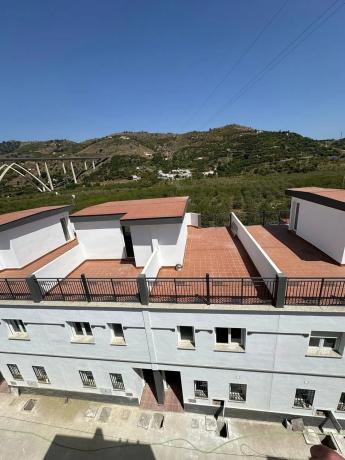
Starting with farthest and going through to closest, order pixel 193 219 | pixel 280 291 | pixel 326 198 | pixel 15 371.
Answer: pixel 193 219 < pixel 15 371 < pixel 326 198 < pixel 280 291

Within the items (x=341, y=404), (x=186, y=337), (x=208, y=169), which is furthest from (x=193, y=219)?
(x=208, y=169)

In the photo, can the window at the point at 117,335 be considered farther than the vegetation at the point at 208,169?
No

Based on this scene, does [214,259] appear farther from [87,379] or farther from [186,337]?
[87,379]

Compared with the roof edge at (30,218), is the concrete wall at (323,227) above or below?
below

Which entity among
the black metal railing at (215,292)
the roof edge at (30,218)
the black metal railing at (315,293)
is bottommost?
Result: the black metal railing at (215,292)

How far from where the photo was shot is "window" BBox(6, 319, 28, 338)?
10.9 metres

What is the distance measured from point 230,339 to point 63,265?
9.06 metres

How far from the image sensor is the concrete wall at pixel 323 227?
10266 millimetres

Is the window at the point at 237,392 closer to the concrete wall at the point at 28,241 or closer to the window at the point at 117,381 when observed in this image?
the window at the point at 117,381

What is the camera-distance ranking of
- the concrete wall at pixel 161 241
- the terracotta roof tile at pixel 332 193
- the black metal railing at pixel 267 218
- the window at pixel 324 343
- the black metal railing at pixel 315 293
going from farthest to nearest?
the black metal railing at pixel 267 218, the concrete wall at pixel 161 241, the terracotta roof tile at pixel 332 193, the window at pixel 324 343, the black metal railing at pixel 315 293

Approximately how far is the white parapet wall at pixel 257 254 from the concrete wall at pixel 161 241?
3.74 m

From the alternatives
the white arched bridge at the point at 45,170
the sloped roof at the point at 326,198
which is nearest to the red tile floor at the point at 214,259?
the sloped roof at the point at 326,198

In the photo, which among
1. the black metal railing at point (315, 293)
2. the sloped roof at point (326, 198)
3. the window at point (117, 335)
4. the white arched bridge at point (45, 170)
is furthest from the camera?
the white arched bridge at point (45, 170)

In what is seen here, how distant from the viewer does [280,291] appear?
7.76m
